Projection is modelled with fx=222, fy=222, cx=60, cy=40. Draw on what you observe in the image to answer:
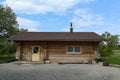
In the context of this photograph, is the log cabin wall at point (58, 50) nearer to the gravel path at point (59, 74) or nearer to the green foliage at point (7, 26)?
the gravel path at point (59, 74)

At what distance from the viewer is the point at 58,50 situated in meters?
26.2

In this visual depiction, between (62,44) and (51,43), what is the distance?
1.32 m

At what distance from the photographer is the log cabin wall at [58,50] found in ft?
84.8

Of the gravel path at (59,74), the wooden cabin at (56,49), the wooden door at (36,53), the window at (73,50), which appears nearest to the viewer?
the gravel path at (59,74)

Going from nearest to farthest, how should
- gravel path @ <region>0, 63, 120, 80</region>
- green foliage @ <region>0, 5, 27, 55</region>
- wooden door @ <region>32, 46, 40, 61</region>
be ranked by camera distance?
1. gravel path @ <region>0, 63, 120, 80</region>
2. wooden door @ <region>32, 46, 40, 61</region>
3. green foliage @ <region>0, 5, 27, 55</region>

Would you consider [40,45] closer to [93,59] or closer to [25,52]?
[25,52]

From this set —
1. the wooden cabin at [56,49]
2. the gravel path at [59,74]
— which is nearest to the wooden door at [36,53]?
the wooden cabin at [56,49]

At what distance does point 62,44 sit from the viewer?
26.2m

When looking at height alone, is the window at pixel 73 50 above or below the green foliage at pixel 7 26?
below

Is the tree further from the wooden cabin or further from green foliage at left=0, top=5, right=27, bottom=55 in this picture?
the wooden cabin

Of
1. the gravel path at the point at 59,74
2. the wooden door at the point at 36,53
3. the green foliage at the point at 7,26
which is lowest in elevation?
the gravel path at the point at 59,74

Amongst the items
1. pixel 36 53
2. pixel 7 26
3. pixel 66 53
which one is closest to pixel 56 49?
pixel 66 53

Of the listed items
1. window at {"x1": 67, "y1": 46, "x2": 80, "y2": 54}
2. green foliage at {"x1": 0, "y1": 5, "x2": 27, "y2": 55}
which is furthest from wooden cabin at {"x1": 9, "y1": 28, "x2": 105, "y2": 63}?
green foliage at {"x1": 0, "y1": 5, "x2": 27, "y2": 55}

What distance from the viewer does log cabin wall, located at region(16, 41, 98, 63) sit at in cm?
2584
